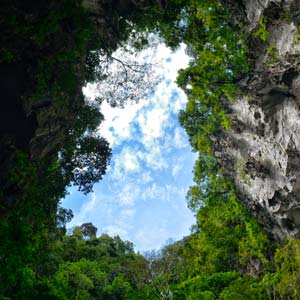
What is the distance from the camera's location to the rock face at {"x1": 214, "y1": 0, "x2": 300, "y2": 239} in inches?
990

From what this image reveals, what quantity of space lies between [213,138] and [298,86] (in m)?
13.0

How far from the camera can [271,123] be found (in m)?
27.8

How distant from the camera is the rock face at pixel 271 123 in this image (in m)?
25.2

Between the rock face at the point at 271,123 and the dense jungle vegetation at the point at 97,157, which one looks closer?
the dense jungle vegetation at the point at 97,157

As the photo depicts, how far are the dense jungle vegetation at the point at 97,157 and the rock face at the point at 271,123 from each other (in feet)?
6.03

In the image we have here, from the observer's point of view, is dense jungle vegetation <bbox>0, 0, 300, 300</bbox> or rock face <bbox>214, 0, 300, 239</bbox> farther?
rock face <bbox>214, 0, 300, 239</bbox>

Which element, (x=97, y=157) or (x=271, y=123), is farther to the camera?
(x=97, y=157)

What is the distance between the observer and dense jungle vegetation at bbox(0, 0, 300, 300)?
623 inches

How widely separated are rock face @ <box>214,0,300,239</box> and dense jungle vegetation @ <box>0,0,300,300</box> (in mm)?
1837

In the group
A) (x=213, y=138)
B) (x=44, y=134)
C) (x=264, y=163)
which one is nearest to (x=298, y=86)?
(x=264, y=163)

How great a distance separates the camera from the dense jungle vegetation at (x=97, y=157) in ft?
52.0

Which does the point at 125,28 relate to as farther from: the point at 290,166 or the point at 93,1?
the point at 290,166

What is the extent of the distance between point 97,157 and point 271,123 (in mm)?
14333

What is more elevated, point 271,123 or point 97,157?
point 97,157
